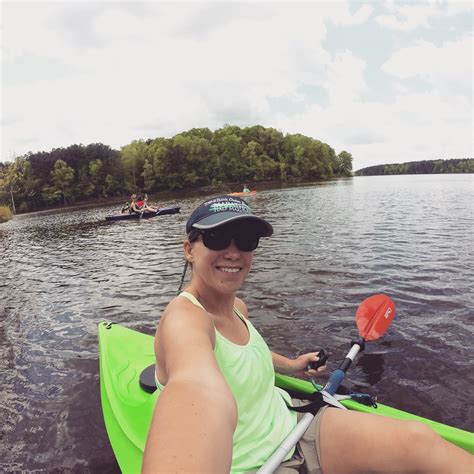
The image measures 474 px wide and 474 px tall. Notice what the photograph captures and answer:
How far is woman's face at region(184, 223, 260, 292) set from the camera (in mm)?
2346

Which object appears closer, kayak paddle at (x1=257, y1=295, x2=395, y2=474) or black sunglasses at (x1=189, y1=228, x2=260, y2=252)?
kayak paddle at (x1=257, y1=295, x2=395, y2=474)

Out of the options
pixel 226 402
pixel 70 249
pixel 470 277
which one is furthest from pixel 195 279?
pixel 70 249

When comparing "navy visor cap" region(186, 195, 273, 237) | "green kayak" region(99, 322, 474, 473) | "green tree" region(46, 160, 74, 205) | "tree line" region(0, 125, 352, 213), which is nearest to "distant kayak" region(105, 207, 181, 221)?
"green kayak" region(99, 322, 474, 473)

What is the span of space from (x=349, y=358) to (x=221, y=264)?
7.65 ft

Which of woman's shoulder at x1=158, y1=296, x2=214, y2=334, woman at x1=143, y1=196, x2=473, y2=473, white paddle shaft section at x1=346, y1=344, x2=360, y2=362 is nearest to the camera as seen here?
woman at x1=143, y1=196, x2=473, y2=473

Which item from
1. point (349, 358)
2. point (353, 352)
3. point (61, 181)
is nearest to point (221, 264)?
point (349, 358)

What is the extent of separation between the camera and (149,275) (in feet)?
39.1

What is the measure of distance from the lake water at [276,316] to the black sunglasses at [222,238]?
3279mm

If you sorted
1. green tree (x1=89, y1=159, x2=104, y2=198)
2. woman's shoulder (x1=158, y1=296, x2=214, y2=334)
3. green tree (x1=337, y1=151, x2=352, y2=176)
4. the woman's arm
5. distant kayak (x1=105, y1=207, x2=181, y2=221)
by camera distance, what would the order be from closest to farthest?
the woman's arm, woman's shoulder (x1=158, y1=296, x2=214, y2=334), distant kayak (x1=105, y1=207, x2=181, y2=221), green tree (x1=89, y1=159, x2=104, y2=198), green tree (x1=337, y1=151, x2=352, y2=176)

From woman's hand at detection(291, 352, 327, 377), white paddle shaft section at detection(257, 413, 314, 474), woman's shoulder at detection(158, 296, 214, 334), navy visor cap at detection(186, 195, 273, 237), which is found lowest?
woman's hand at detection(291, 352, 327, 377)

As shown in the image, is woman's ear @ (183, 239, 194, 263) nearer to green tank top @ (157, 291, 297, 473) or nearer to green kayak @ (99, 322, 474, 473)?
green tank top @ (157, 291, 297, 473)

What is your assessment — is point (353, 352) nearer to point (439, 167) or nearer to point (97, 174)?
point (97, 174)

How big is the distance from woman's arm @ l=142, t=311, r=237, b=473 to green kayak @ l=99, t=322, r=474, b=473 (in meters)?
1.60

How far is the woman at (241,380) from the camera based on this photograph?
1745mm
